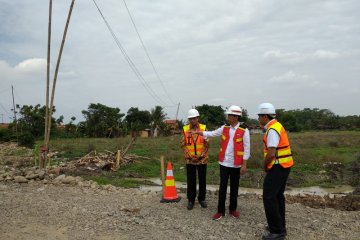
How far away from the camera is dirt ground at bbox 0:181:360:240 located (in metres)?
5.23

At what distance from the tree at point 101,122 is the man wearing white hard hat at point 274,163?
42.8 metres

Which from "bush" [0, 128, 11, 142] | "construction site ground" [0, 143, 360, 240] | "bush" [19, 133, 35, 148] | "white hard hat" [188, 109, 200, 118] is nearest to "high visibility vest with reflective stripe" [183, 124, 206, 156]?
"white hard hat" [188, 109, 200, 118]

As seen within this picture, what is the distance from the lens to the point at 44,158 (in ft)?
36.0

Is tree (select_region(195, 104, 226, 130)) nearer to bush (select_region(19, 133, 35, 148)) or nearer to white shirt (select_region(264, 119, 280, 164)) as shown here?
bush (select_region(19, 133, 35, 148))

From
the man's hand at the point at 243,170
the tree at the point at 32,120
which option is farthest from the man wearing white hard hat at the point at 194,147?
the tree at the point at 32,120

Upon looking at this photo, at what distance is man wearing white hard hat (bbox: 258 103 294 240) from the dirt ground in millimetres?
385

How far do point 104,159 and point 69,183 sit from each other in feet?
22.4

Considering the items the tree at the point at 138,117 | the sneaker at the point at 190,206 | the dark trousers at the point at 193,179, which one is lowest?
the sneaker at the point at 190,206

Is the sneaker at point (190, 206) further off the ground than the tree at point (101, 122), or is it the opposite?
the tree at point (101, 122)

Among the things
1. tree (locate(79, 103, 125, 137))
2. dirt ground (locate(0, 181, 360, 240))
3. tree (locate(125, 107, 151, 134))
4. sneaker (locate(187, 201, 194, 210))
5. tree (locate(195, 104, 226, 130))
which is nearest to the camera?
dirt ground (locate(0, 181, 360, 240))

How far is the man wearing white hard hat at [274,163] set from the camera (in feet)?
15.7

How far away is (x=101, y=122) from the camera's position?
1885 inches

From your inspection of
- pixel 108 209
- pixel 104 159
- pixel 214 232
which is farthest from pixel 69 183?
pixel 104 159

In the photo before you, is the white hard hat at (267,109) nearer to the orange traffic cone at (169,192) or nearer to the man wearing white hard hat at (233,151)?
the man wearing white hard hat at (233,151)
